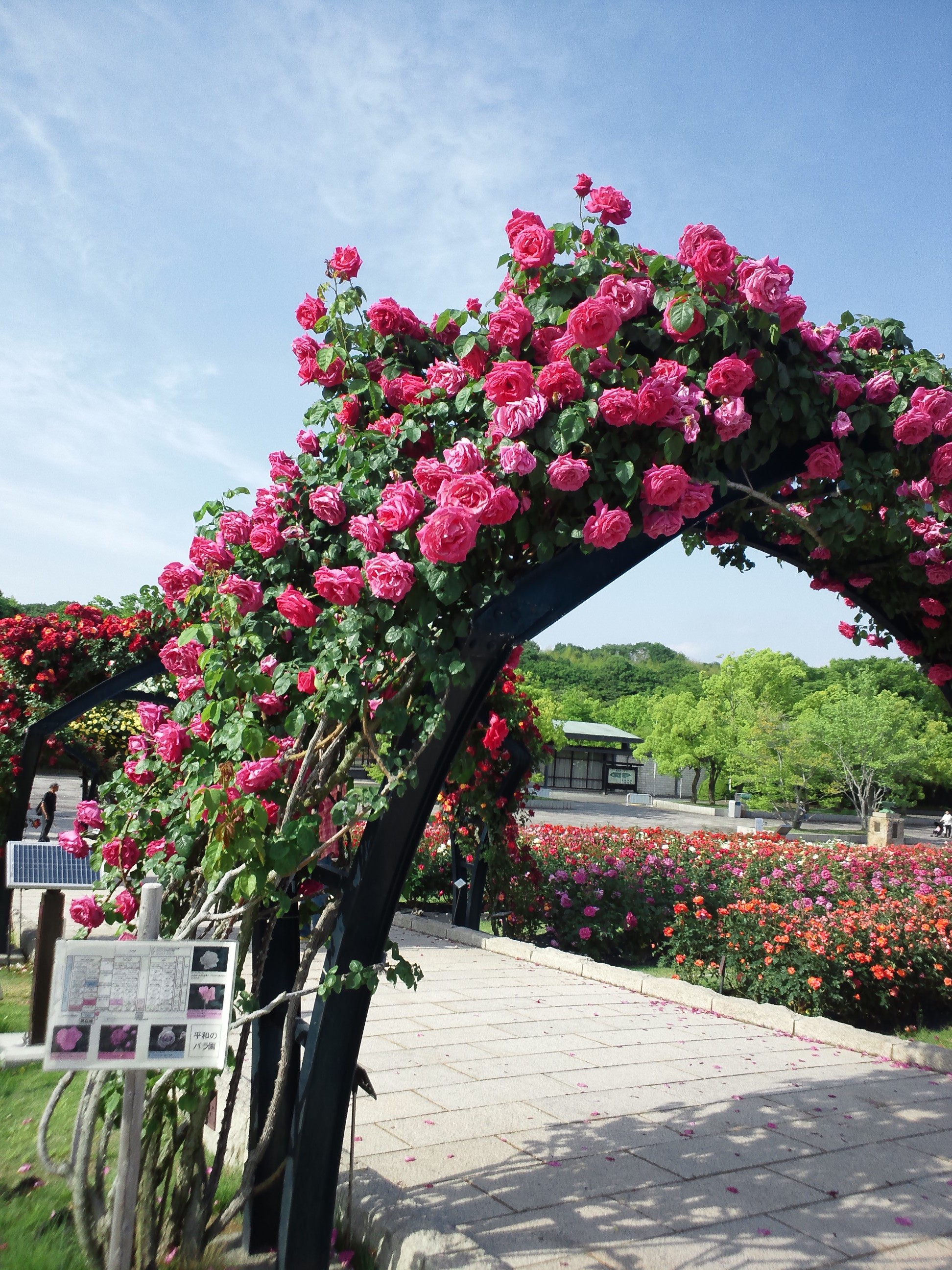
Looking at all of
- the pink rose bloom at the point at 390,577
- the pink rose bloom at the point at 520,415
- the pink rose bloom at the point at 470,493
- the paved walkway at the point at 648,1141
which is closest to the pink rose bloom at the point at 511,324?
the pink rose bloom at the point at 520,415

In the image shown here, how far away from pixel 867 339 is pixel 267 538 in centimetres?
→ 186

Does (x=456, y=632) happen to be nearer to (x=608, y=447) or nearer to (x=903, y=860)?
(x=608, y=447)

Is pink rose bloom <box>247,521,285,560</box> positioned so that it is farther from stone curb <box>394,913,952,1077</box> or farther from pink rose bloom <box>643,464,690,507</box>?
stone curb <box>394,913,952,1077</box>

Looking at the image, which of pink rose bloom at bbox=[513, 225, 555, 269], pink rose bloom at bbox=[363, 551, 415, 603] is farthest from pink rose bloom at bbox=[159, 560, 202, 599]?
pink rose bloom at bbox=[513, 225, 555, 269]

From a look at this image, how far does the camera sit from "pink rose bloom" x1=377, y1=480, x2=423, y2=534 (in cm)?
249

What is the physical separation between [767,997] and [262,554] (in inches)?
248

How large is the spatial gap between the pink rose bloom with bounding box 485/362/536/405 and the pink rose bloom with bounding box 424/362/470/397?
10.5 inches

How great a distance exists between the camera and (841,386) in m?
2.69

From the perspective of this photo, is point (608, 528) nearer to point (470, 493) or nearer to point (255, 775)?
point (470, 493)

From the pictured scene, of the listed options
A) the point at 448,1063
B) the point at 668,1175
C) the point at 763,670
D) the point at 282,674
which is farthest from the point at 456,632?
the point at 763,670

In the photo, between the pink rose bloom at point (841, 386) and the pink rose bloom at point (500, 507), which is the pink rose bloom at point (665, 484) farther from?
the pink rose bloom at point (841, 386)

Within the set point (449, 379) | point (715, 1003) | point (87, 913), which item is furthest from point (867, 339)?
point (715, 1003)

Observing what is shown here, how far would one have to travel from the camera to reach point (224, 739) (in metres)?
2.70

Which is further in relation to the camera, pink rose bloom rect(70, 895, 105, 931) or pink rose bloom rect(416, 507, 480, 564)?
pink rose bloom rect(70, 895, 105, 931)
